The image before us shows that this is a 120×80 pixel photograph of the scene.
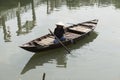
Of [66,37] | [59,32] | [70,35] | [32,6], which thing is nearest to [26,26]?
[70,35]

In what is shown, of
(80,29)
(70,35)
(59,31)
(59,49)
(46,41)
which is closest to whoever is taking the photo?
Result: (59,31)

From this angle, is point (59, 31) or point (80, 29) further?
point (80, 29)

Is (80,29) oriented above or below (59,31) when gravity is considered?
below

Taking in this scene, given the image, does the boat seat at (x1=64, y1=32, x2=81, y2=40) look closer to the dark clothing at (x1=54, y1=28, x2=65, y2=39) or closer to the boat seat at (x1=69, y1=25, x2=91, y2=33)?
the boat seat at (x1=69, y1=25, x2=91, y2=33)

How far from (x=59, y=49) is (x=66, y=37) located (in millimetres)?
1340

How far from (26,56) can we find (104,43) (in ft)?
19.1

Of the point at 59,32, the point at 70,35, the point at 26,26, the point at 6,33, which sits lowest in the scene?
the point at 6,33

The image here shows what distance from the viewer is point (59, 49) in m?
19.4

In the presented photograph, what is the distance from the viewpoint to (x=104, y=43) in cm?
2083

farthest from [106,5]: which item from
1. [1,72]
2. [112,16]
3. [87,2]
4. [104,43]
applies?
[1,72]

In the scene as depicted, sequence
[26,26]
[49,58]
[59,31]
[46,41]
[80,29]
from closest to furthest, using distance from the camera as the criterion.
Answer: [49,58]
[59,31]
[46,41]
[80,29]
[26,26]

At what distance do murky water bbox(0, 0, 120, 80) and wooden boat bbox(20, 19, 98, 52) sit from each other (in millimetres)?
600

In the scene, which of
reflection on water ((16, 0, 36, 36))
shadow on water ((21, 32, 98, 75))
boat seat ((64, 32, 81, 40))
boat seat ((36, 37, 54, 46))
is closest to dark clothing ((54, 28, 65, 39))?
boat seat ((36, 37, 54, 46))

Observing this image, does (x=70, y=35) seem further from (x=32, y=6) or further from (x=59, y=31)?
(x=32, y=6)
